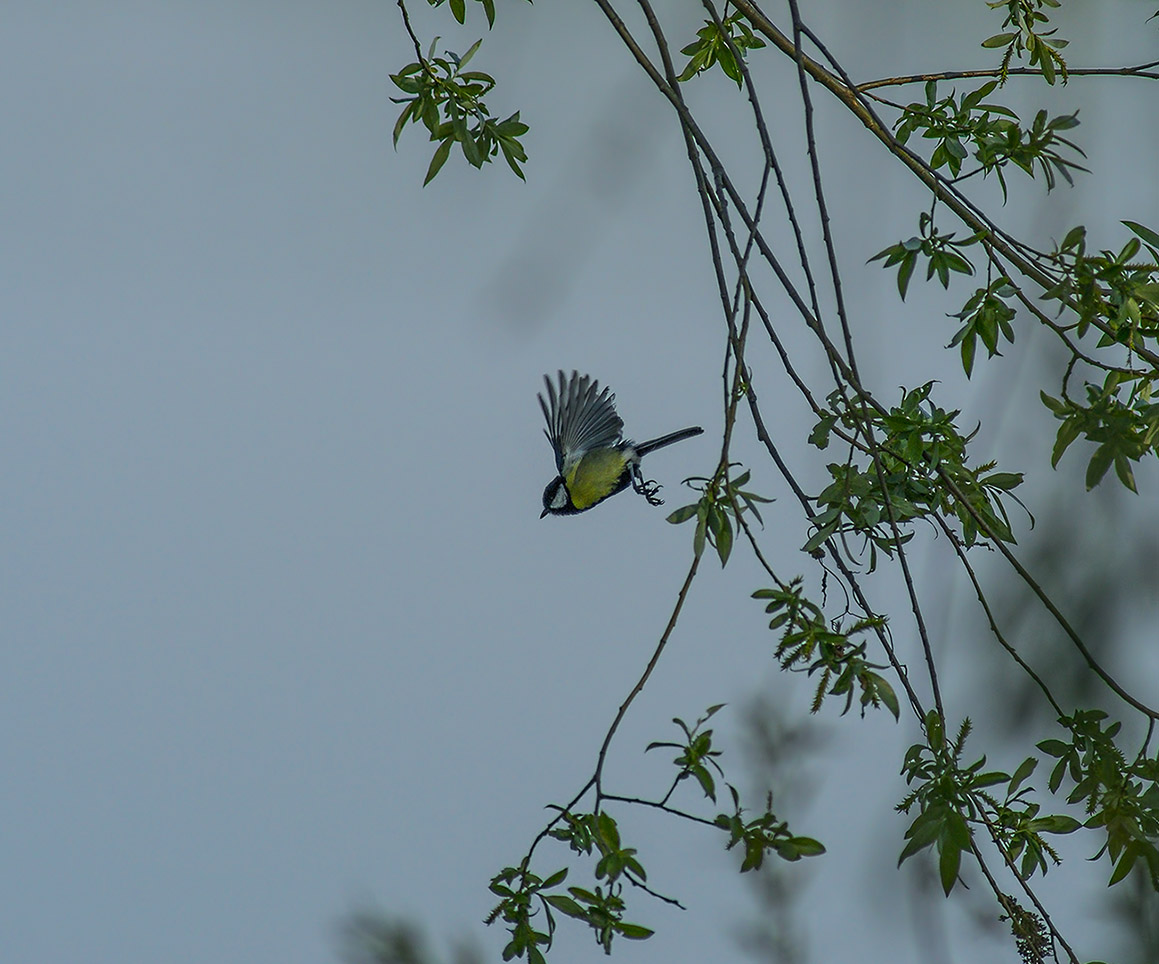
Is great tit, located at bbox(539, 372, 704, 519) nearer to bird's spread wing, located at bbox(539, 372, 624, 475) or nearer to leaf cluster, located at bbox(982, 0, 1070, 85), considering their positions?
bird's spread wing, located at bbox(539, 372, 624, 475)

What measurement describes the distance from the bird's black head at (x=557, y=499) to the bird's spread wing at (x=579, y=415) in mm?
179

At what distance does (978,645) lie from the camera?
0.90 meters

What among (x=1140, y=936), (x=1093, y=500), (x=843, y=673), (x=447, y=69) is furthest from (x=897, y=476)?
(x=447, y=69)

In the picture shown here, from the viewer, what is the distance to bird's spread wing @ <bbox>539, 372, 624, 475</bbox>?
132 centimetres

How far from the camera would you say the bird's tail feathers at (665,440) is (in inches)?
57.0

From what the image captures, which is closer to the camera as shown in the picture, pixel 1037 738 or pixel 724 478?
pixel 724 478

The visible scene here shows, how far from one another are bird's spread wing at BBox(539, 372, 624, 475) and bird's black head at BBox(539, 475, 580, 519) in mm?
179

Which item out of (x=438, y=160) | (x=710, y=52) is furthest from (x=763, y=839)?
(x=710, y=52)

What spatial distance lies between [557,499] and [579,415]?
255 mm

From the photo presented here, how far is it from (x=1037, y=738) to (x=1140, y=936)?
269 mm

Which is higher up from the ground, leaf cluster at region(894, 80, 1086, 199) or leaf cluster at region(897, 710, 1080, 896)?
leaf cluster at region(894, 80, 1086, 199)

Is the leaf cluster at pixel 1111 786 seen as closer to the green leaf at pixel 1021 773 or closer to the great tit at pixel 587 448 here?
the green leaf at pixel 1021 773

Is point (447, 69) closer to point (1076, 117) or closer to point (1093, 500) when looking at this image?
point (1076, 117)

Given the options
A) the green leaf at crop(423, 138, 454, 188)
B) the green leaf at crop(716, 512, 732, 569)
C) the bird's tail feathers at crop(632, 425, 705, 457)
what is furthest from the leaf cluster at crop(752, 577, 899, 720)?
the bird's tail feathers at crop(632, 425, 705, 457)
